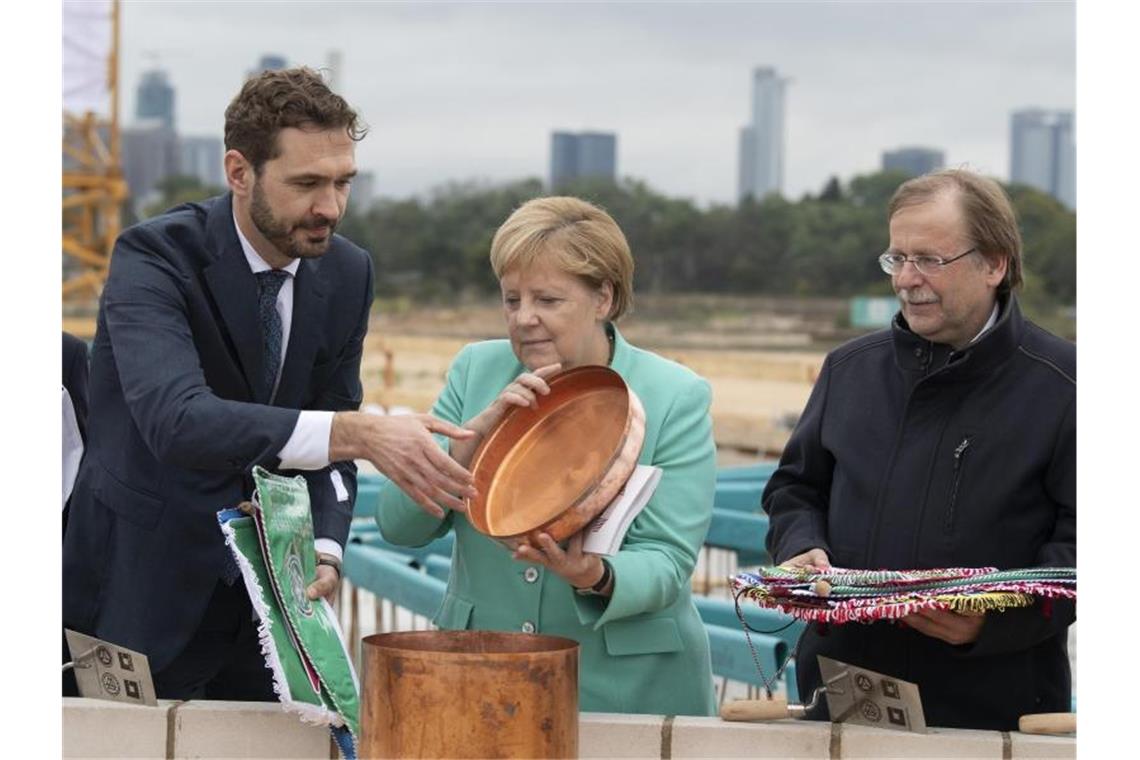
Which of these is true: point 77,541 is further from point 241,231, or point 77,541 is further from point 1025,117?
point 1025,117

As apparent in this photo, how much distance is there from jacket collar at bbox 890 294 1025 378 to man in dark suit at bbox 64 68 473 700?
871mm

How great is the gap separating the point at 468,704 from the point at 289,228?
922mm

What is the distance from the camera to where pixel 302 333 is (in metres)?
2.81

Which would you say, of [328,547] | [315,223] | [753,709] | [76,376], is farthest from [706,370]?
[753,709]

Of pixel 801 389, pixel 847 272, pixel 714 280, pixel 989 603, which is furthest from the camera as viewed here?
pixel 714 280

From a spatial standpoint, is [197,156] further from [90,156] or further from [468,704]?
[468,704]

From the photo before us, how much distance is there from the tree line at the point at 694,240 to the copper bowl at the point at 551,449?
104 feet

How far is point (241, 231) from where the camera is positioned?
2752mm

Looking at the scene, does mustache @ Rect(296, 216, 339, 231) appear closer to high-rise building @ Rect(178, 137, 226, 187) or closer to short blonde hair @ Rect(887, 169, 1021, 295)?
short blonde hair @ Rect(887, 169, 1021, 295)

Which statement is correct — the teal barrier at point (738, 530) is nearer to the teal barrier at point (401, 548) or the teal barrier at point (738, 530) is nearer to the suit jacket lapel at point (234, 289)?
the teal barrier at point (401, 548)

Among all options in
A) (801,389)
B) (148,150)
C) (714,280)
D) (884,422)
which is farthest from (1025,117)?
(884,422)

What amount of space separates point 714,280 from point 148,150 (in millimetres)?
33798
